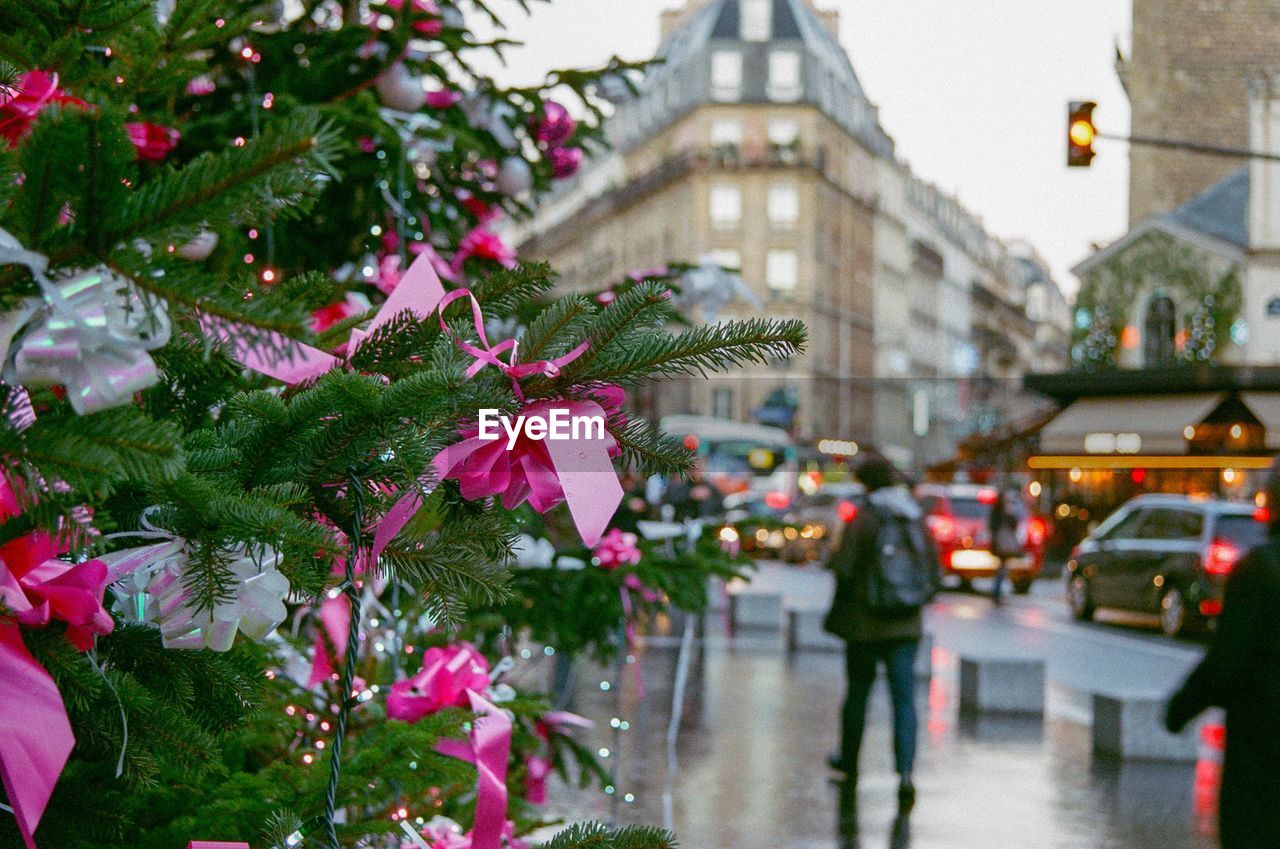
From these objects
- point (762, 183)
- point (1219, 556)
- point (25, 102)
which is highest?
point (762, 183)

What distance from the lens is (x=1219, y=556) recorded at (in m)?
18.5

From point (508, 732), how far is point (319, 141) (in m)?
1.84

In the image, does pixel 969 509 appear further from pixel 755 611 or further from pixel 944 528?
pixel 755 611

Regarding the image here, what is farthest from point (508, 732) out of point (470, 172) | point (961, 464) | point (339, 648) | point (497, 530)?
point (961, 464)

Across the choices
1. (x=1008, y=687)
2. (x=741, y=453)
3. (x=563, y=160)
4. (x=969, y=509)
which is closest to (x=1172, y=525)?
(x=969, y=509)

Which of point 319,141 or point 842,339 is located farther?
point 842,339

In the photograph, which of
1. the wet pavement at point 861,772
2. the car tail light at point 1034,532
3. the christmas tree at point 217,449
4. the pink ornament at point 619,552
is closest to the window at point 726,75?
the car tail light at point 1034,532

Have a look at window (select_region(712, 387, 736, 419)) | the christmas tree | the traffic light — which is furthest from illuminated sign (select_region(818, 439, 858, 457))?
the christmas tree

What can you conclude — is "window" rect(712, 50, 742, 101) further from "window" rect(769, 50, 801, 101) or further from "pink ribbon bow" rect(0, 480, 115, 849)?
"pink ribbon bow" rect(0, 480, 115, 849)

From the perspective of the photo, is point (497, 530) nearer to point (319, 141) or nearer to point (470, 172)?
point (319, 141)

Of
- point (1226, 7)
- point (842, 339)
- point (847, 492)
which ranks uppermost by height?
point (1226, 7)

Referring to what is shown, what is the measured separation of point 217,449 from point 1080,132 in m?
16.7

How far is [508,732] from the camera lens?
2.84m

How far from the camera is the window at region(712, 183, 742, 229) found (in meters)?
80.1
